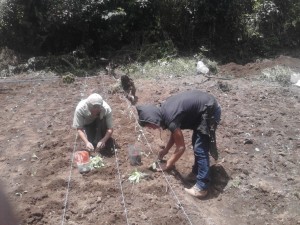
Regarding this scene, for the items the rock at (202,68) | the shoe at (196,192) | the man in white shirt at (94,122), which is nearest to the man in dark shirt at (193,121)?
the shoe at (196,192)

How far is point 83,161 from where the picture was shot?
532 centimetres

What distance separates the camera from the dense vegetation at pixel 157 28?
10320mm

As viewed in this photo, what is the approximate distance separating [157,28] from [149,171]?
22.1ft

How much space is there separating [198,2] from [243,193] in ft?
22.7

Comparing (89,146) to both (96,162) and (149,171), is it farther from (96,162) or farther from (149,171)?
(149,171)

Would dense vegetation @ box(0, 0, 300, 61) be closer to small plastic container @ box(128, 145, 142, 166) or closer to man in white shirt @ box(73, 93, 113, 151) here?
man in white shirt @ box(73, 93, 113, 151)

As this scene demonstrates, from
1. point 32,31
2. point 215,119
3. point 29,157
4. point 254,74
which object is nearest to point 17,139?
point 29,157

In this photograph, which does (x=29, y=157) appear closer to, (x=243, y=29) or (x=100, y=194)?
(x=100, y=194)

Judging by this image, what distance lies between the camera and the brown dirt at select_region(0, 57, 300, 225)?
14.9 ft

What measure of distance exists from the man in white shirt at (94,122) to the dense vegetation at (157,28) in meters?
4.92

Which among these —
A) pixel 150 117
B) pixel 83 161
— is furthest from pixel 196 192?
pixel 83 161

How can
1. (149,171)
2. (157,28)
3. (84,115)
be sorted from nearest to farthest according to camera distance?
1. (149,171)
2. (84,115)
3. (157,28)

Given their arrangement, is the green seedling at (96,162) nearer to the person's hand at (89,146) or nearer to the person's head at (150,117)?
the person's hand at (89,146)

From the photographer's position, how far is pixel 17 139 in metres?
6.42
